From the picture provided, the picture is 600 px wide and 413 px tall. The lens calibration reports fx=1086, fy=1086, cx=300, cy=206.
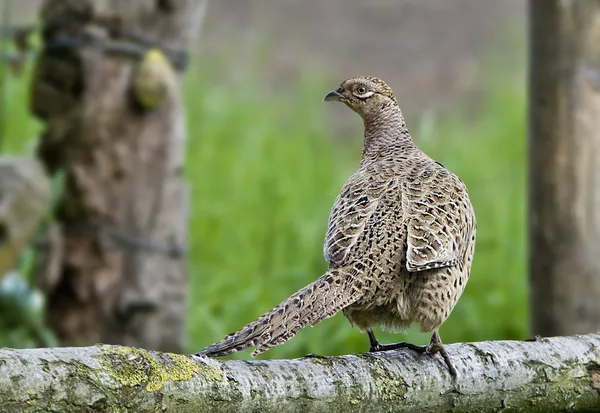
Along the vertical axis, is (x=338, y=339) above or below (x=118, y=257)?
below

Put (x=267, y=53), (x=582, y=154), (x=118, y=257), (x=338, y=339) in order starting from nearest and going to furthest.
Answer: (x=582, y=154)
(x=118, y=257)
(x=338, y=339)
(x=267, y=53)

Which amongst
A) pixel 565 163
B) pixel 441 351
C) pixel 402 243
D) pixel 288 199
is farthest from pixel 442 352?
pixel 288 199

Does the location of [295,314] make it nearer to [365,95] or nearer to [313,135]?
[365,95]

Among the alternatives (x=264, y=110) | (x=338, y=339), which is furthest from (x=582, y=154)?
(x=264, y=110)

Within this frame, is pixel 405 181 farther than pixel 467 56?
No

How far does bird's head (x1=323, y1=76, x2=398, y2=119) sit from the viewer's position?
11.2ft

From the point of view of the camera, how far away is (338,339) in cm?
680

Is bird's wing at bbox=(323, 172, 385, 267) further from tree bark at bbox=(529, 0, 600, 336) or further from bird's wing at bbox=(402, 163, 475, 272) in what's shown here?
tree bark at bbox=(529, 0, 600, 336)

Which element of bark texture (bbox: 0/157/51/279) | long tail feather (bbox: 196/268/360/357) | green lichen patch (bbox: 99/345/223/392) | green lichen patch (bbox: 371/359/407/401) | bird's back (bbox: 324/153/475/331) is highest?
bark texture (bbox: 0/157/51/279)

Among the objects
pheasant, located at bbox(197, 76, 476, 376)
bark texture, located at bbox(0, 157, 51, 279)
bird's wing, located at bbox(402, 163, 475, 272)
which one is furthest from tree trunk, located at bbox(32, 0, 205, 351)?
bird's wing, located at bbox(402, 163, 475, 272)

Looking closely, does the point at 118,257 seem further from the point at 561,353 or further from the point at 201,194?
the point at 561,353

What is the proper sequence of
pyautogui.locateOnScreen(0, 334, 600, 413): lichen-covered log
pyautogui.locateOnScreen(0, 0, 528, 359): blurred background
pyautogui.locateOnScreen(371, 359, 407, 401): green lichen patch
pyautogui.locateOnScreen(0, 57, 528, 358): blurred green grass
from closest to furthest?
pyautogui.locateOnScreen(0, 334, 600, 413): lichen-covered log
pyautogui.locateOnScreen(371, 359, 407, 401): green lichen patch
pyautogui.locateOnScreen(0, 57, 528, 358): blurred green grass
pyautogui.locateOnScreen(0, 0, 528, 359): blurred background

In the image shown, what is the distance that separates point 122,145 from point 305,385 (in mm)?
3587

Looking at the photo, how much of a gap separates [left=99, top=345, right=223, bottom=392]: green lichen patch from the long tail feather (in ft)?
0.26
